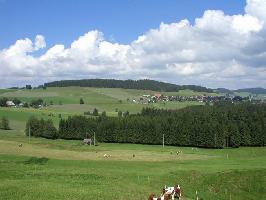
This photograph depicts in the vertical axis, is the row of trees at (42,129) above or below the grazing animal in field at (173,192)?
below

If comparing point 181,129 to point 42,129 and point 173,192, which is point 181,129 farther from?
point 173,192

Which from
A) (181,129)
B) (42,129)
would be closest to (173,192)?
(181,129)

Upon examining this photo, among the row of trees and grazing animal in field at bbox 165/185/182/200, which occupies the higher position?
grazing animal in field at bbox 165/185/182/200

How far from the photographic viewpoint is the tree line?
14112 centimetres

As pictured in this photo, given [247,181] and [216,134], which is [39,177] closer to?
[247,181]

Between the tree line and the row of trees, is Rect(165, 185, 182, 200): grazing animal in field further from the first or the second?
the row of trees

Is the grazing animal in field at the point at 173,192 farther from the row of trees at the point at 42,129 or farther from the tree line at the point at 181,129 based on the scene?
the row of trees at the point at 42,129

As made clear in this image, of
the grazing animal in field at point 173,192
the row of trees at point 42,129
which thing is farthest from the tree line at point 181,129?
the grazing animal in field at point 173,192

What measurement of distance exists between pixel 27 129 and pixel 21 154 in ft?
273

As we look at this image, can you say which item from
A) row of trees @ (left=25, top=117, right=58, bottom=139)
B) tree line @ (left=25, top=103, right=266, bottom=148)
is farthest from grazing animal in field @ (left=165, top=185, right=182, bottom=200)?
row of trees @ (left=25, top=117, right=58, bottom=139)

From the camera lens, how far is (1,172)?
53188 mm

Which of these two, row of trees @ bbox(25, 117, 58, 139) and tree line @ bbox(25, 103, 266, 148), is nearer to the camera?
tree line @ bbox(25, 103, 266, 148)

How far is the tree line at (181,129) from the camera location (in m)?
141

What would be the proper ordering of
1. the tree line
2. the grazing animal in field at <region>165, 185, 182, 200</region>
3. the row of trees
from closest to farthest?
the grazing animal in field at <region>165, 185, 182, 200</region>
the tree line
the row of trees
